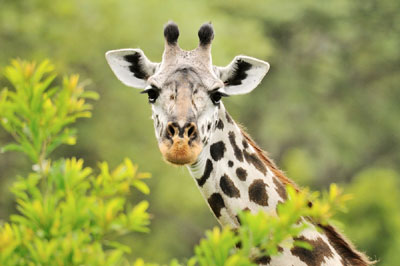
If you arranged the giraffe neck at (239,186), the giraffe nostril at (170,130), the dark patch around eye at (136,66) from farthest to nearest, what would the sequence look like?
1. the dark patch around eye at (136,66)
2. the giraffe neck at (239,186)
3. the giraffe nostril at (170,130)

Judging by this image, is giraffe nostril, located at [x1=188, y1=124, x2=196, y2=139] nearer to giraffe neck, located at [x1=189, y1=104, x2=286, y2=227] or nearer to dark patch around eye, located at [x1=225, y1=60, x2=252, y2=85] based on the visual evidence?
giraffe neck, located at [x1=189, y1=104, x2=286, y2=227]

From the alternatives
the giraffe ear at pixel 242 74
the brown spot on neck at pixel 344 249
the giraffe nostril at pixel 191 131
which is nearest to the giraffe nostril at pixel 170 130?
the giraffe nostril at pixel 191 131

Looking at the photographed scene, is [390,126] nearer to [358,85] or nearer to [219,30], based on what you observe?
[358,85]

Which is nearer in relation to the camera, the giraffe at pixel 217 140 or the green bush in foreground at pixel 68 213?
the green bush in foreground at pixel 68 213

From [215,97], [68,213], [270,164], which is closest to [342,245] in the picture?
[270,164]

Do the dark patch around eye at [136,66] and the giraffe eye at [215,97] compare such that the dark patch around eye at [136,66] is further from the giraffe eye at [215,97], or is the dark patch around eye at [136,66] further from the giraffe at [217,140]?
the giraffe eye at [215,97]

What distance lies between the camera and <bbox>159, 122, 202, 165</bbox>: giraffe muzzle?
18.2 feet

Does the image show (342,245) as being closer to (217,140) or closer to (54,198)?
(217,140)

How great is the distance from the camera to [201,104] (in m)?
5.98

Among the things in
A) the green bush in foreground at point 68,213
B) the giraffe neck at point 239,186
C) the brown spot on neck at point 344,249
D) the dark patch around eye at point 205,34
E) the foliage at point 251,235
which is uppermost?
the dark patch around eye at point 205,34

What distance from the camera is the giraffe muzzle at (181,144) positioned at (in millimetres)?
5535

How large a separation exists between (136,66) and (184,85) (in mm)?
879

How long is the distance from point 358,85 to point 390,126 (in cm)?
316

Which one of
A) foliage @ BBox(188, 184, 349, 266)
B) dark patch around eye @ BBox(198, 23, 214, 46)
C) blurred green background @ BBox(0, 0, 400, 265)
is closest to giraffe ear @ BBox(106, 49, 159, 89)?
dark patch around eye @ BBox(198, 23, 214, 46)
